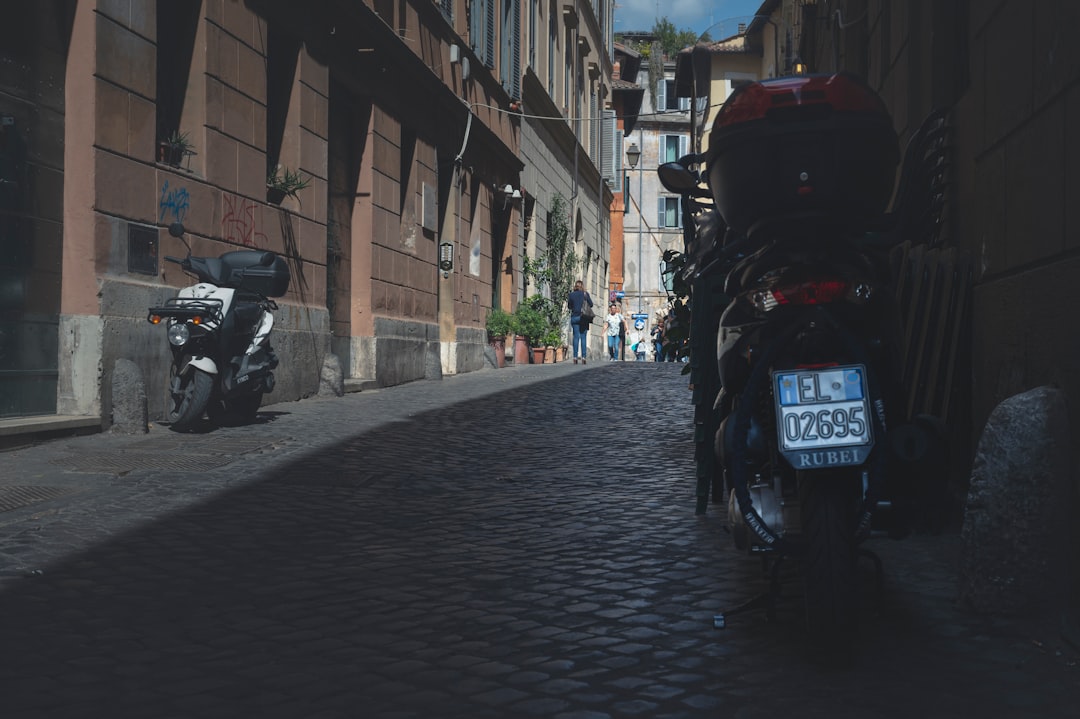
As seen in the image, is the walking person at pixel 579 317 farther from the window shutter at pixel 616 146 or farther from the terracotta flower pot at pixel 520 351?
the window shutter at pixel 616 146

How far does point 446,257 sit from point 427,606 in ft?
49.1

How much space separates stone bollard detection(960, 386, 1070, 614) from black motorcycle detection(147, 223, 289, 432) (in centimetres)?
637

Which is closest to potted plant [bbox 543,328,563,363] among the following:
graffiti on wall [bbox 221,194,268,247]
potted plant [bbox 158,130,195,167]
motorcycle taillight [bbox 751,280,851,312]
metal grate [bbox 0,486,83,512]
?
graffiti on wall [bbox 221,194,268,247]

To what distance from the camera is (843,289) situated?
11.4ft

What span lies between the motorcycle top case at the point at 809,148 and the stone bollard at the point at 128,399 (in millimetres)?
5864

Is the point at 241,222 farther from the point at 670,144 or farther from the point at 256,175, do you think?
the point at 670,144

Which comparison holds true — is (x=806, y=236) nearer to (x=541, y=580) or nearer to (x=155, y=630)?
(x=541, y=580)

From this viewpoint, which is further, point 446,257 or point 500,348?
point 500,348

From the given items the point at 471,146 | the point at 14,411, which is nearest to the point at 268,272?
the point at 14,411

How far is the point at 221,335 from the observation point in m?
9.05

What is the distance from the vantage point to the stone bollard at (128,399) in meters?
8.45

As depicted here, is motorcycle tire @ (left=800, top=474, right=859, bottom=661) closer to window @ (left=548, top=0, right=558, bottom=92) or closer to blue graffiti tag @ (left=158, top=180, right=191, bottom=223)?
blue graffiti tag @ (left=158, top=180, right=191, bottom=223)

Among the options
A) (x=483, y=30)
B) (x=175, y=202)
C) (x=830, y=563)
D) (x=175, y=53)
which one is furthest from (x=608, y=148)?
(x=830, y=563)

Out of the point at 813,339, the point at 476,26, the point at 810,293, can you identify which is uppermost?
the point at 476,26
